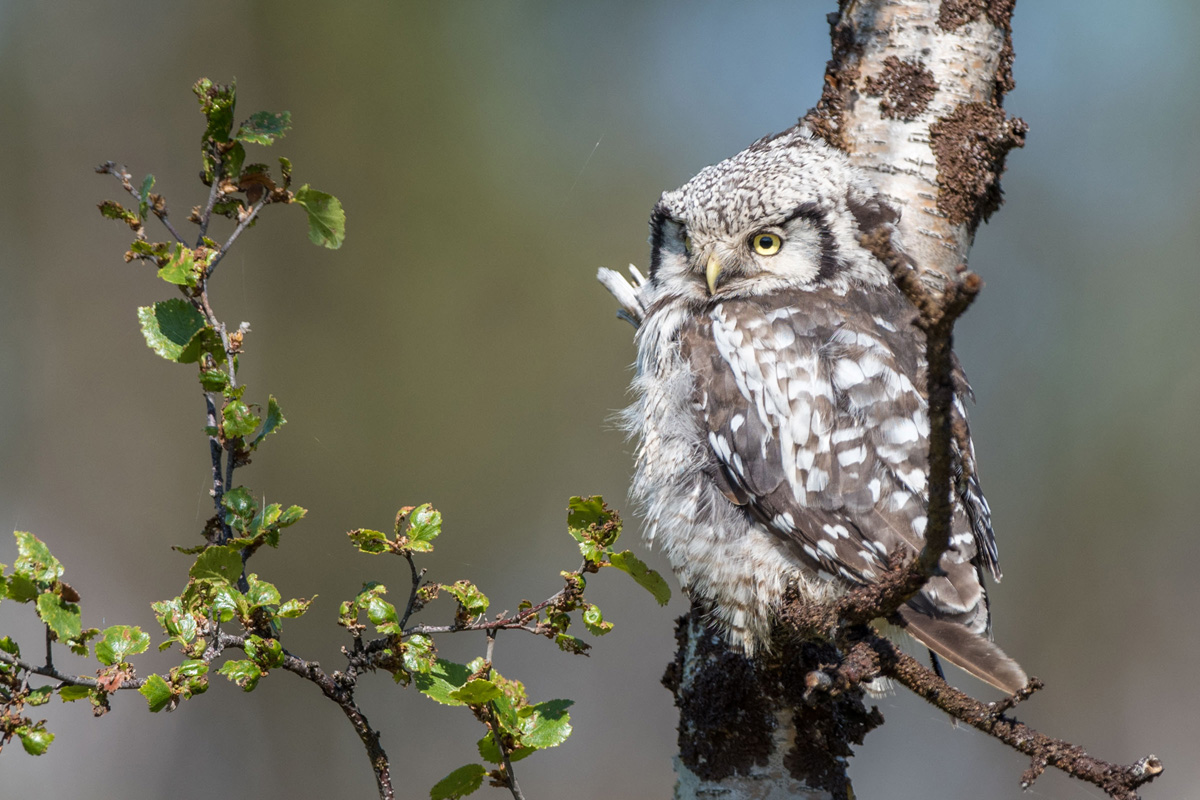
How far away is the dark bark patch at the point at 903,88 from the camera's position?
239 centimetres

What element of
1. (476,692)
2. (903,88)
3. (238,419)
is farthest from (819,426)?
(238,419)

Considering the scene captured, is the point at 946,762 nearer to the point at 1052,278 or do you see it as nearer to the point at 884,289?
the point at 1052,278

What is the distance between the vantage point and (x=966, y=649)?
6.06 ft

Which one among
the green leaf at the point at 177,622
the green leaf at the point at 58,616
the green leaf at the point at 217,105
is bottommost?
the green leaf at the point at 58,616

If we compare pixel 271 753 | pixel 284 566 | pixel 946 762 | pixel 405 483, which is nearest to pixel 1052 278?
pixel 946 762

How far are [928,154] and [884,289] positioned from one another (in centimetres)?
44

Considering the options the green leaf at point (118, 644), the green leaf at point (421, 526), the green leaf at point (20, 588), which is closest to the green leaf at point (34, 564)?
the green leaf at point (20, 588)

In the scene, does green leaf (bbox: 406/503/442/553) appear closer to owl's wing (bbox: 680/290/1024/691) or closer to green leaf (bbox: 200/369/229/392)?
green leaf (bbox: 200/369/229/392)

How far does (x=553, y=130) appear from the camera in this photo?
25.6ft

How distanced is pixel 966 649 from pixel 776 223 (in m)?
1.37

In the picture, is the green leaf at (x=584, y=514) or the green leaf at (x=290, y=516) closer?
the green leaf at (x=290, y=516)

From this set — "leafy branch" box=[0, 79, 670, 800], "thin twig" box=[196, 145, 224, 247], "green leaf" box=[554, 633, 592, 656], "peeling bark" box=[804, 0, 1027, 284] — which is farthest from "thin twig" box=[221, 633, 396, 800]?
"peeling bark" box=[804, 0, 1027, 284]

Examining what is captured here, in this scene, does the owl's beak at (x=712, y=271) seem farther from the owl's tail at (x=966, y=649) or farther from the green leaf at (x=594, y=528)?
the green leaf at (x=594, y=528)

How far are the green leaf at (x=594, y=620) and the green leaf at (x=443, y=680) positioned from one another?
0.74 feet
